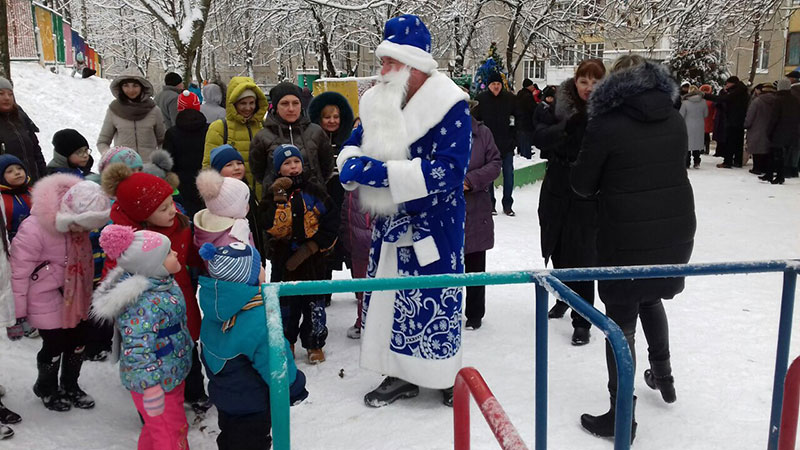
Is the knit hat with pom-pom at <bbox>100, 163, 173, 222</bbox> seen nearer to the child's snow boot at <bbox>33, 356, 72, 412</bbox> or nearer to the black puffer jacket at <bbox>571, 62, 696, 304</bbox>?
the child's snow boot at <bbox>33, 356, 72, 412</bbox>

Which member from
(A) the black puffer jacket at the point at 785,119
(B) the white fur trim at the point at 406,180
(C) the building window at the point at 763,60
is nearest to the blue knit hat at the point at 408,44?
(B) the white fur trim at the point at 406,180

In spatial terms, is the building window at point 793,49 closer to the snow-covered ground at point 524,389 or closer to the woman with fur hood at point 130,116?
the snow-covered ground at point 524,389

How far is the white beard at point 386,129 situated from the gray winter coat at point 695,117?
11091 millimetres

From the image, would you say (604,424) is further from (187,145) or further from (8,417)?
(187,145)

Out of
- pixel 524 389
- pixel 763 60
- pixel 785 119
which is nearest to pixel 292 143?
pixel 524 389

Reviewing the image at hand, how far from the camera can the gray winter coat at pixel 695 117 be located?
41.0 feet

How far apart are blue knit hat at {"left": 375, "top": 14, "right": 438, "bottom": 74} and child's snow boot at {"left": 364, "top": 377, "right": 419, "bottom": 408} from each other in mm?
1675

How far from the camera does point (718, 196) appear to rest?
31.8 feet

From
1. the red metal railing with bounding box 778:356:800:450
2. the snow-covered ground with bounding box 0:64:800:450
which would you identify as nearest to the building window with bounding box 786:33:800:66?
the snow-covered ground with bounding box 0:64:800:450

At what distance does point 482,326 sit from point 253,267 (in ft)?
7.59

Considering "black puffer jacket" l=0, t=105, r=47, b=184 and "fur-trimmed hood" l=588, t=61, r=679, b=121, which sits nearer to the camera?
"fur-trimmed hood" l=588, t=61, r=679, b=121

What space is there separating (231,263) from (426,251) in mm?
1024

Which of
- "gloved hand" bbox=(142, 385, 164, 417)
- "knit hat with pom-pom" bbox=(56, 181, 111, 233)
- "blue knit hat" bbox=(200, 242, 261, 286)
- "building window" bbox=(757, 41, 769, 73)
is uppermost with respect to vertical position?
"building window" bbox=(757, 41, 769, 73)

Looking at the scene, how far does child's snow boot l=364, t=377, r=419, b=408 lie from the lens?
11.0ft
